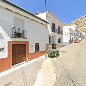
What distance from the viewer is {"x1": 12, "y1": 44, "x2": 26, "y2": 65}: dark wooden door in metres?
17.6

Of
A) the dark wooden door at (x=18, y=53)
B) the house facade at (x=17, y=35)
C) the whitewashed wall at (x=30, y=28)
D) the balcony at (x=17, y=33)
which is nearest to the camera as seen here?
the house facade at (x=17, y=35)

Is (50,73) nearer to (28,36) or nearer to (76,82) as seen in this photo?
(76,82)

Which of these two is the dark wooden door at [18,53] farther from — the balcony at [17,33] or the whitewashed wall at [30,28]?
the whitewashed wall at [30,28]

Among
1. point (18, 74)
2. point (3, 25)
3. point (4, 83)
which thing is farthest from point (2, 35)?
point (4, 83)

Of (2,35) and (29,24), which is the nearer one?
(2,35)

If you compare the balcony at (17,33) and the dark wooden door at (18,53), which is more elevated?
the balcony at (17,33)

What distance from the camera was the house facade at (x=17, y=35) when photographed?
14.9m

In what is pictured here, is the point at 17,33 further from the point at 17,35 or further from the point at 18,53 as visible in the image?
the point at 18,53

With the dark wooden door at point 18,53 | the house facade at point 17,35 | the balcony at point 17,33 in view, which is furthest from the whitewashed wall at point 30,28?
the dark wooden door at point 18,53

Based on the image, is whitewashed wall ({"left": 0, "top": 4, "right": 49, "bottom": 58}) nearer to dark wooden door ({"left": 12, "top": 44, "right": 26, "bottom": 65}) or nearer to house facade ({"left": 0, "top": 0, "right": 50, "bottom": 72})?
house facade ({"left": 0, "top": 0, "right": 50, "bottom": 72})

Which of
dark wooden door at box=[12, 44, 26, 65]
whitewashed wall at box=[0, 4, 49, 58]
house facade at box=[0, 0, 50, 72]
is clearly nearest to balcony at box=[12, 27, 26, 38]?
house facade at box=[0, 0, 50, 72]

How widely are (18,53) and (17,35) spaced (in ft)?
7.71

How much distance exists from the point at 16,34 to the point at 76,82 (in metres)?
9.13

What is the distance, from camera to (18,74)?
26.0ft
